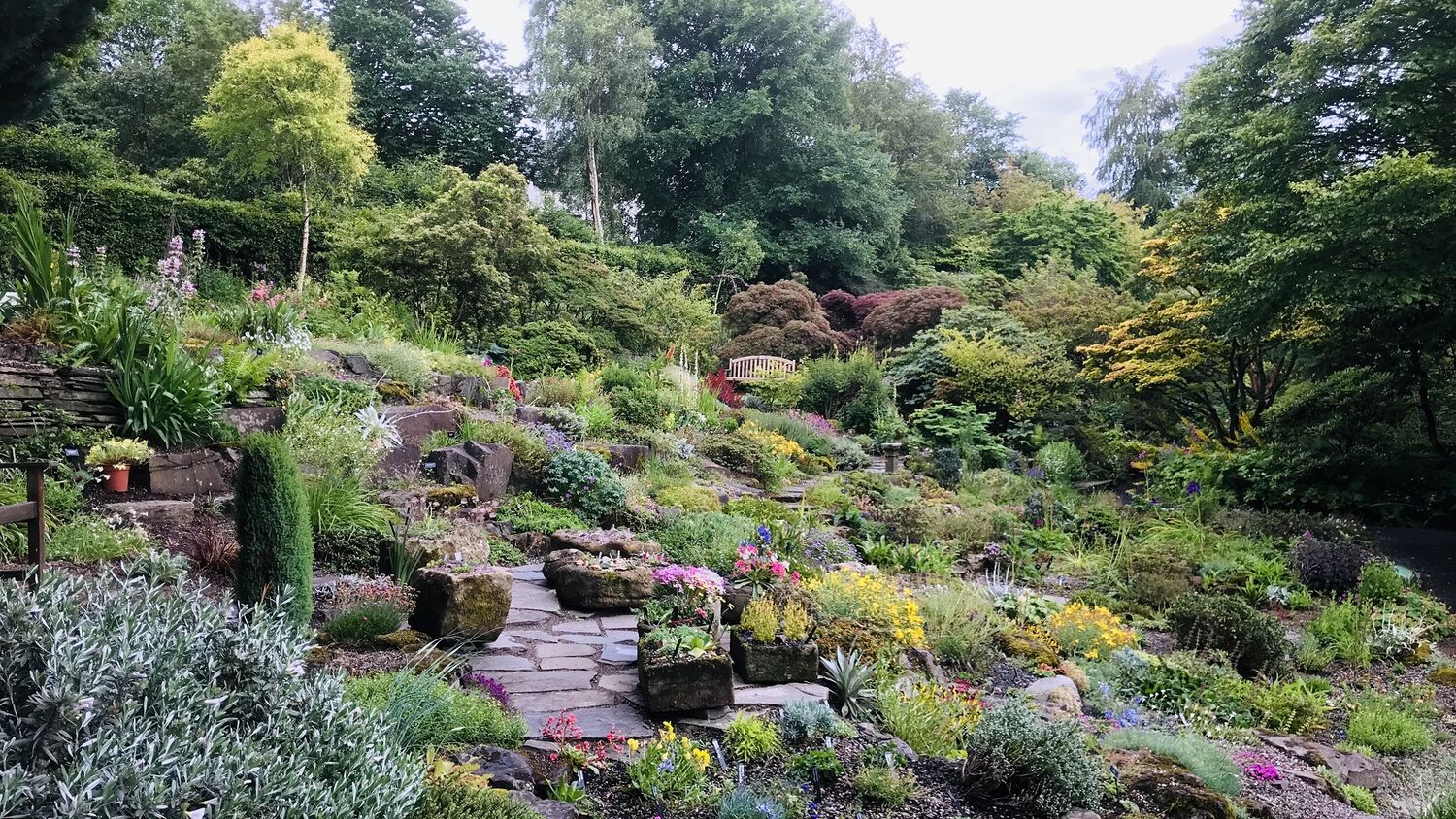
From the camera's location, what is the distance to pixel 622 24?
22188mm

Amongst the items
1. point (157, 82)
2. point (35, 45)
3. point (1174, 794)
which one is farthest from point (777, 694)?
point (157, 82)

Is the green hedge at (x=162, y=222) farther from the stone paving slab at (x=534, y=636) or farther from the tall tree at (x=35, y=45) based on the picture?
the stone paving slab at (x=534, y=636)

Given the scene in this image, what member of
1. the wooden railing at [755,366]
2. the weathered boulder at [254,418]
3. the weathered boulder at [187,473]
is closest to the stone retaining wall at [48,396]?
the weathered boulder at [187,473]

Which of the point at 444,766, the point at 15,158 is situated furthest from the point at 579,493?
the point at 15,158

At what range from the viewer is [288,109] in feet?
40.5

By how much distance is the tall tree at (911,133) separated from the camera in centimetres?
2752

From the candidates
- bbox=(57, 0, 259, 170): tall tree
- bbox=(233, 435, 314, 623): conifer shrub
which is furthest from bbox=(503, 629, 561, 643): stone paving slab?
bbox=(57, 0, 259, 170): tall tree

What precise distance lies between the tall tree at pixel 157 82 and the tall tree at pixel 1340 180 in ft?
65.2

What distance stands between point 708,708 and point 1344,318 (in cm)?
924

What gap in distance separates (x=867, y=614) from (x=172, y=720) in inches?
150

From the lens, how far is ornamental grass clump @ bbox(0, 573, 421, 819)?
60.6 inches

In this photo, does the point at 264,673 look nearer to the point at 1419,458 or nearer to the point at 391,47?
the point at 1419,458

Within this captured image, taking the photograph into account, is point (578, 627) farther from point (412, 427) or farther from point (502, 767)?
point (412, 427)

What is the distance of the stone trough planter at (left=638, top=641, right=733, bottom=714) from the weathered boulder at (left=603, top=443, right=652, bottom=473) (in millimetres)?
4823
